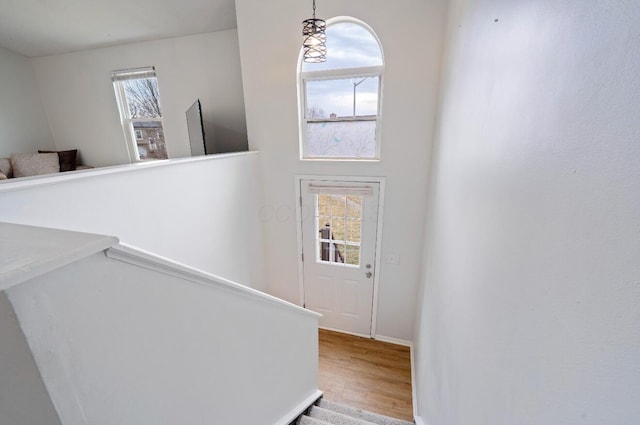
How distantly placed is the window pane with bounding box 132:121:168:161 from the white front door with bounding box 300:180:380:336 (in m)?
2.64

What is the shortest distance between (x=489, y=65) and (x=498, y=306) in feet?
3.04

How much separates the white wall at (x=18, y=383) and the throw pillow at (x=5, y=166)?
5542 mm

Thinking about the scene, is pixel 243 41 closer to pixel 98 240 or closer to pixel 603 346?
pixel 98 240

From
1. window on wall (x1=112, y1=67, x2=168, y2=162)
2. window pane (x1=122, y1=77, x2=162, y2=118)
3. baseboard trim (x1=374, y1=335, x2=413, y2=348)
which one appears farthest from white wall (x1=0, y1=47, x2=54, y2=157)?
baseboard trim (x1=374, y1=335, x2=413, y2=348)

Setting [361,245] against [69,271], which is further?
[361,245]

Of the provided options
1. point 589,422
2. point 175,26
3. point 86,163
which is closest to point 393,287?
point 589,422

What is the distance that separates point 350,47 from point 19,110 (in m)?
5.48

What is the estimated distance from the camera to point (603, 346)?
412 mm

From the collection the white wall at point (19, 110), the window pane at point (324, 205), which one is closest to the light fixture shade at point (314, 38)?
the window pane at point (324, 205)

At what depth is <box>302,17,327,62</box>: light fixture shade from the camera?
1.99 meters

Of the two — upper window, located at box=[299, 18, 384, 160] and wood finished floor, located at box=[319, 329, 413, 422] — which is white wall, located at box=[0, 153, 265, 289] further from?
wood finished floor, located at box=[319, 329, 413, 422]

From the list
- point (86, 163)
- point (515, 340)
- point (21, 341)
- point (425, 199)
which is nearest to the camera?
point (21, 341)

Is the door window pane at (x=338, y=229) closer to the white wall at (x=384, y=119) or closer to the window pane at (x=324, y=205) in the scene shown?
the window pane at (x=324, y=205)

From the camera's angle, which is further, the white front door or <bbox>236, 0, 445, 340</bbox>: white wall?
the white front door
